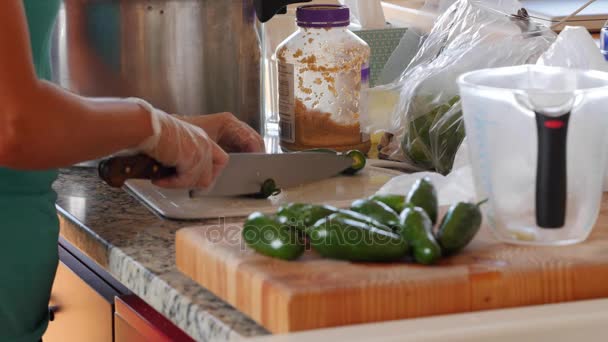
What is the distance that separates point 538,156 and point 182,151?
46 cm

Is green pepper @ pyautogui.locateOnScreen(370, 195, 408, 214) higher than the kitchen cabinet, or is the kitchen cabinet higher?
green pepper @ pyautogui.locateOnScreen(370, 195, 408, 214)

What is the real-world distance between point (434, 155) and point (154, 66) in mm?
431

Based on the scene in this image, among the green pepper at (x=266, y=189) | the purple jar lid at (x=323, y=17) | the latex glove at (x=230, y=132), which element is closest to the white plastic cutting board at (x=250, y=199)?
the green pepper at (x=266, y=189)

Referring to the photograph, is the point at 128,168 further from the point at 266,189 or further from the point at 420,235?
the point at 420,235

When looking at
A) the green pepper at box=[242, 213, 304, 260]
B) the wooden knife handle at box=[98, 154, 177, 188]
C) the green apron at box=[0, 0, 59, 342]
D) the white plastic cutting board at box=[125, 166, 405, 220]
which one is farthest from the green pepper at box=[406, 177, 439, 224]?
the green apron at box=[0, 0, 59, 342]

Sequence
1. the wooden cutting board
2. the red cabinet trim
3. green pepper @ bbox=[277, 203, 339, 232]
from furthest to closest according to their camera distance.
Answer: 1. the red cabinet trim
2. green pepper @ bbox=[277, 203, 339, 232]
3. the wooden cutting board

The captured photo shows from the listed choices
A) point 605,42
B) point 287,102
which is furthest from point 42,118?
point 605,42

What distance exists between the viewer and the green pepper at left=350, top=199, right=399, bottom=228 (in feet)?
3.31

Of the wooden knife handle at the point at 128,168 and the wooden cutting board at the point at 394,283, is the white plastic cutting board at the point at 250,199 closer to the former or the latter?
the wooden knife handle at the point at 128,168

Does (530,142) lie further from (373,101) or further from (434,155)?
(373,101)

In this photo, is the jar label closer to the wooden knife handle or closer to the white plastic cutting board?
the white plastic cutting board

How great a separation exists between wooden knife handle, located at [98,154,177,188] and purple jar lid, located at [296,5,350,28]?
43cm

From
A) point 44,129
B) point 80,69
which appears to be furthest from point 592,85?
point 80,69

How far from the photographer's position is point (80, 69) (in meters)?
1.56
